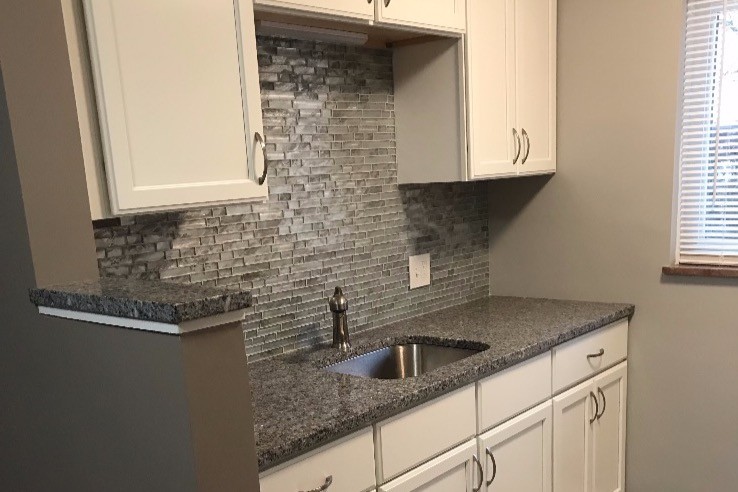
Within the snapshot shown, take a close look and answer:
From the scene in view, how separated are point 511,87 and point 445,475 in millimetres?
1393

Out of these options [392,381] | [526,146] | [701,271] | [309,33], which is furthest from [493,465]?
[309,33]

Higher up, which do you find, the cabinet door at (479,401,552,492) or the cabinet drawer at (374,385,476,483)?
the cabinet drawer at (374,385,476,483)

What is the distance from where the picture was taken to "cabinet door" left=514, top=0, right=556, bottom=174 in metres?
2.34

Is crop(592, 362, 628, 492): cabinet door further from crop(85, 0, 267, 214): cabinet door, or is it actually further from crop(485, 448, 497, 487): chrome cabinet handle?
crop(85, 0, 267, 214): cabinet door

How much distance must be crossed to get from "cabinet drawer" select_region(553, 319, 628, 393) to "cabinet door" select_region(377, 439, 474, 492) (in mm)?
500

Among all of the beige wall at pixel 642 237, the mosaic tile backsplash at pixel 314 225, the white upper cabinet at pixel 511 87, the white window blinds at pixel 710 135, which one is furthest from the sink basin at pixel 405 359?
the white window blinds at pixel 710 135

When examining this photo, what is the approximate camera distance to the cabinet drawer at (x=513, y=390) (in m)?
1.84

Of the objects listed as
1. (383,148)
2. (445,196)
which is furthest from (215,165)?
(445,196)

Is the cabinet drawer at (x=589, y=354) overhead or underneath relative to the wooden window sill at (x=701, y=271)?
underneath

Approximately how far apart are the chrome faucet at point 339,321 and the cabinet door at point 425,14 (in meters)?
0.87

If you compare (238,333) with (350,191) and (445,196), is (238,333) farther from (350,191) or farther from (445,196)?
(445,196)

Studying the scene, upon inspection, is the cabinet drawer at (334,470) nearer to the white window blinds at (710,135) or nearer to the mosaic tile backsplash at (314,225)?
the mosaic tile backsplash at (314,225)

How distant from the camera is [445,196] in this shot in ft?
8.48

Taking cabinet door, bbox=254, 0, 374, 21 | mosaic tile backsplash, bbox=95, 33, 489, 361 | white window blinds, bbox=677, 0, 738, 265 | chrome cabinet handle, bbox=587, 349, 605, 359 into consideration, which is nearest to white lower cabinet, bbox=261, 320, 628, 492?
chrome cabinet handle, bbox=587, 349, 605, 359
